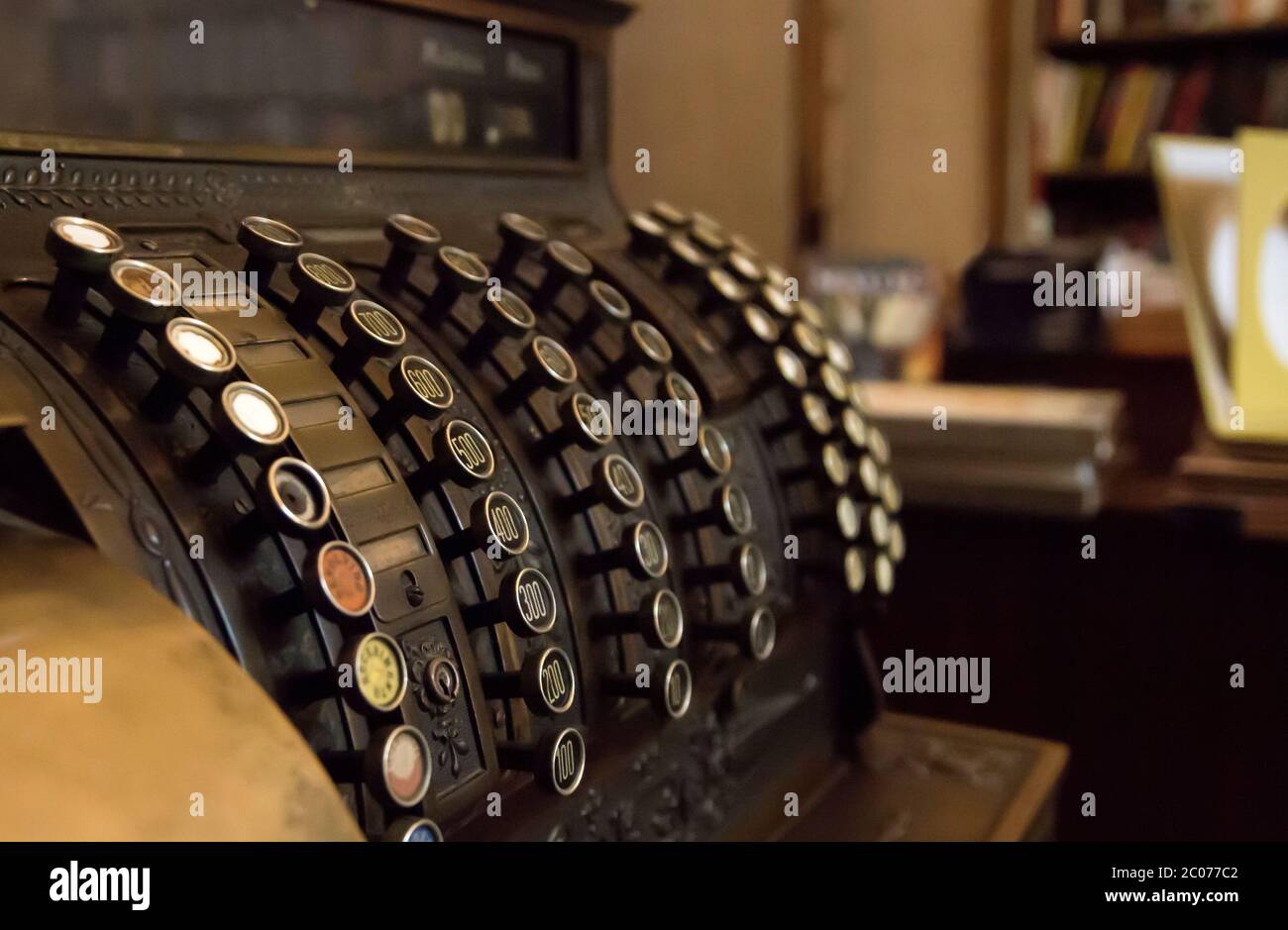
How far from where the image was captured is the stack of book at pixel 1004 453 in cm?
170

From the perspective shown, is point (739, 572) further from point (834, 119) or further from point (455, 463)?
point (834, 119)

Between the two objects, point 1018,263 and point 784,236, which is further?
point 784,236

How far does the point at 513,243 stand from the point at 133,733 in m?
0.63

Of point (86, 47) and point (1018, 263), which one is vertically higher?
point (86, 47)

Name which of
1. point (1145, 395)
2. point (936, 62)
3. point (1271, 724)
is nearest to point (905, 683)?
point (1271, 724)

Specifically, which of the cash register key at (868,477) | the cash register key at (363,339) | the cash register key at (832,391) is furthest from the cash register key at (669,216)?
the cash register key at (363,339)

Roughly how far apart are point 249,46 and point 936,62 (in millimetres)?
2932

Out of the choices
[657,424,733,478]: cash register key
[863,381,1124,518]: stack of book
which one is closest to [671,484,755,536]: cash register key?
[657,424,733,478]: cash register key

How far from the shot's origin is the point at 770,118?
305 centimetres

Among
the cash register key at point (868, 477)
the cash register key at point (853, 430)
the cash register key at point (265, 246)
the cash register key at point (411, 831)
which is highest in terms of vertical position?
the cash register key at point (265, 246)

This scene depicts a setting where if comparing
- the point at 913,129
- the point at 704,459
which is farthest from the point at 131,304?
the point at 913,129

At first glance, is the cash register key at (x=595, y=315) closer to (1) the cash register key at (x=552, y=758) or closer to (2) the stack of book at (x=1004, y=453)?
(1) the cash register key at (x=552, y=758)

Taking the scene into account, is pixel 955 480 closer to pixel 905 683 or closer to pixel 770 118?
pixel 905 683

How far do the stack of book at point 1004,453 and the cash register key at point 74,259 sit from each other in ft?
4.33
